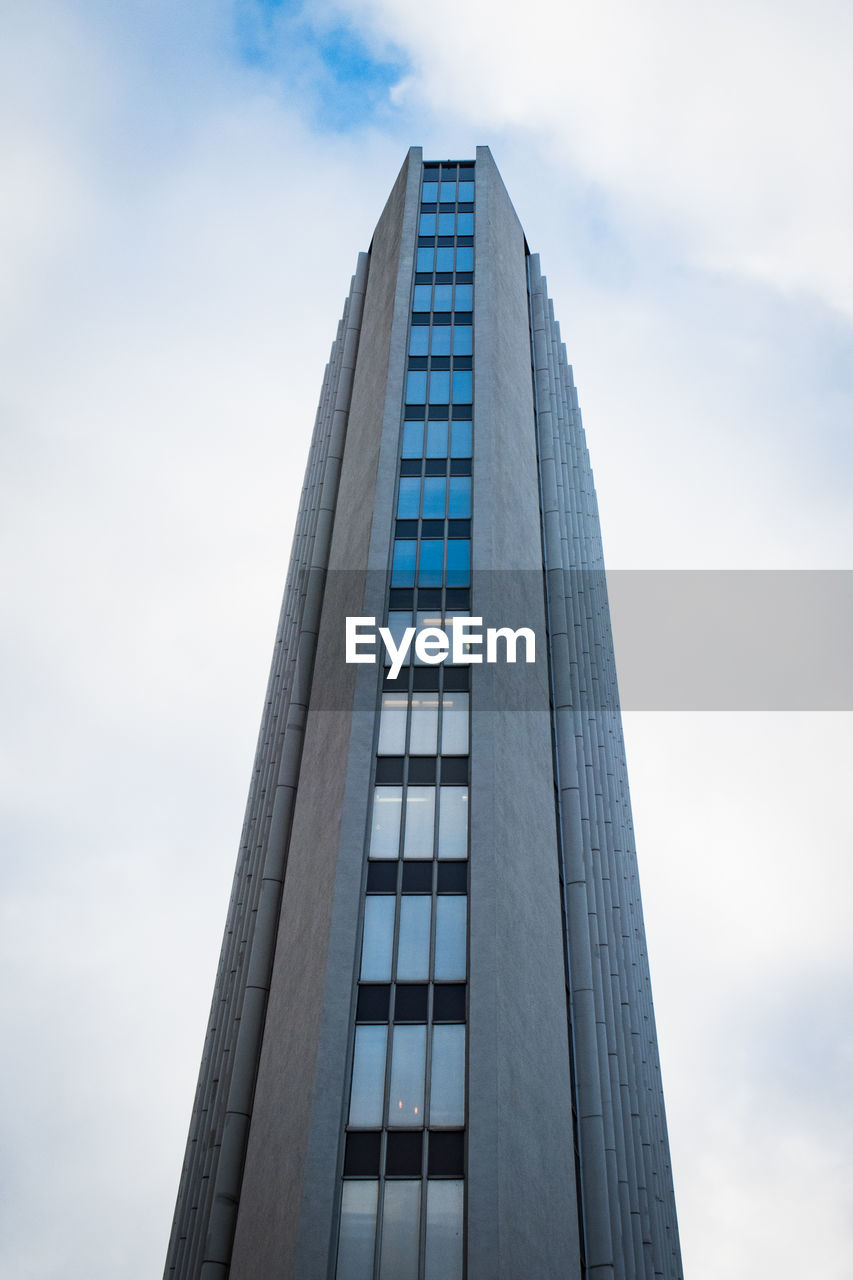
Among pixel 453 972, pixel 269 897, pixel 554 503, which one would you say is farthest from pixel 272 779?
pixel 554 503

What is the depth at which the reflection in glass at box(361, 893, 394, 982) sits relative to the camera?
126 ft

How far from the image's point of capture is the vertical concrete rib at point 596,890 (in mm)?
41156

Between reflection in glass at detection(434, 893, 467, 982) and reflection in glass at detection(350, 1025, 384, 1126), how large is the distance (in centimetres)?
277

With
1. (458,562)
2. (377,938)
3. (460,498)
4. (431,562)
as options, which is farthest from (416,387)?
(377,938)

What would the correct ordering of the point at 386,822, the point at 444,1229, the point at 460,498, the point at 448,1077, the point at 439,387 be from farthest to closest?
the point at 439,387
the point at 460,498
the point at 386,822
the point at 448,1077
the point at 444,1229

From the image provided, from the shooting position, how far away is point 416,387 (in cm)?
5769

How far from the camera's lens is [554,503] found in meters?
59.8

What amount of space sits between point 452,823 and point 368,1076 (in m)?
9.55

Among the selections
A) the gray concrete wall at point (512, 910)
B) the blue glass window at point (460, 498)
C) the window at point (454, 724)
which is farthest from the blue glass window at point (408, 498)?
the window at point (454, 724)

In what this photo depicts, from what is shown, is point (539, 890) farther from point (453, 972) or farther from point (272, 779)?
point (272, 779)

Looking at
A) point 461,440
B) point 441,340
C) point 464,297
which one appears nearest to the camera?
point 461,440

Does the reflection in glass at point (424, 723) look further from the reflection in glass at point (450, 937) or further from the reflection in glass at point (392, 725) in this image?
the reflection in glass at point (450, 937)

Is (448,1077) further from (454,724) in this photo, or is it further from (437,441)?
(437,441)

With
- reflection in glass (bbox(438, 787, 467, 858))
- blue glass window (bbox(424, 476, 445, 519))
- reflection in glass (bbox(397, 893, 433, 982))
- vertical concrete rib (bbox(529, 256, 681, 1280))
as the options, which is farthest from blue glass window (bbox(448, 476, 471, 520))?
reflection in glass (bbox(397, 893, 433, 982))
